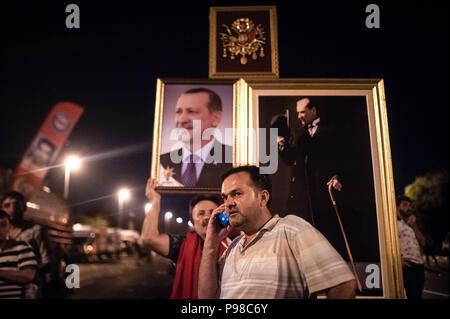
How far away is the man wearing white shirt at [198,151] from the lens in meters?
2.17

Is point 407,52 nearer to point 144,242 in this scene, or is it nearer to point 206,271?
point 206,271

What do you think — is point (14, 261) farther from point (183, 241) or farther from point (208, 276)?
point (208, 276)

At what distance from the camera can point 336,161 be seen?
2193 millimetres

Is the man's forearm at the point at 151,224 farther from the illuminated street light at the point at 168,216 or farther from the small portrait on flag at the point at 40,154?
the small portrait on flag at the point at 40,154

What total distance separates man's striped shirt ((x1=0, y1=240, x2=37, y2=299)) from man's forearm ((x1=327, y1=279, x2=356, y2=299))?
2160mm

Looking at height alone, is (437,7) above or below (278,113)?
above

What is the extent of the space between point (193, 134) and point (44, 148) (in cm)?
203

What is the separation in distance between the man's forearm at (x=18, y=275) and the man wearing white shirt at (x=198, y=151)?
4.20ft

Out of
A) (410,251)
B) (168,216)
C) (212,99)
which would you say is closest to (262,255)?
(168,216)
